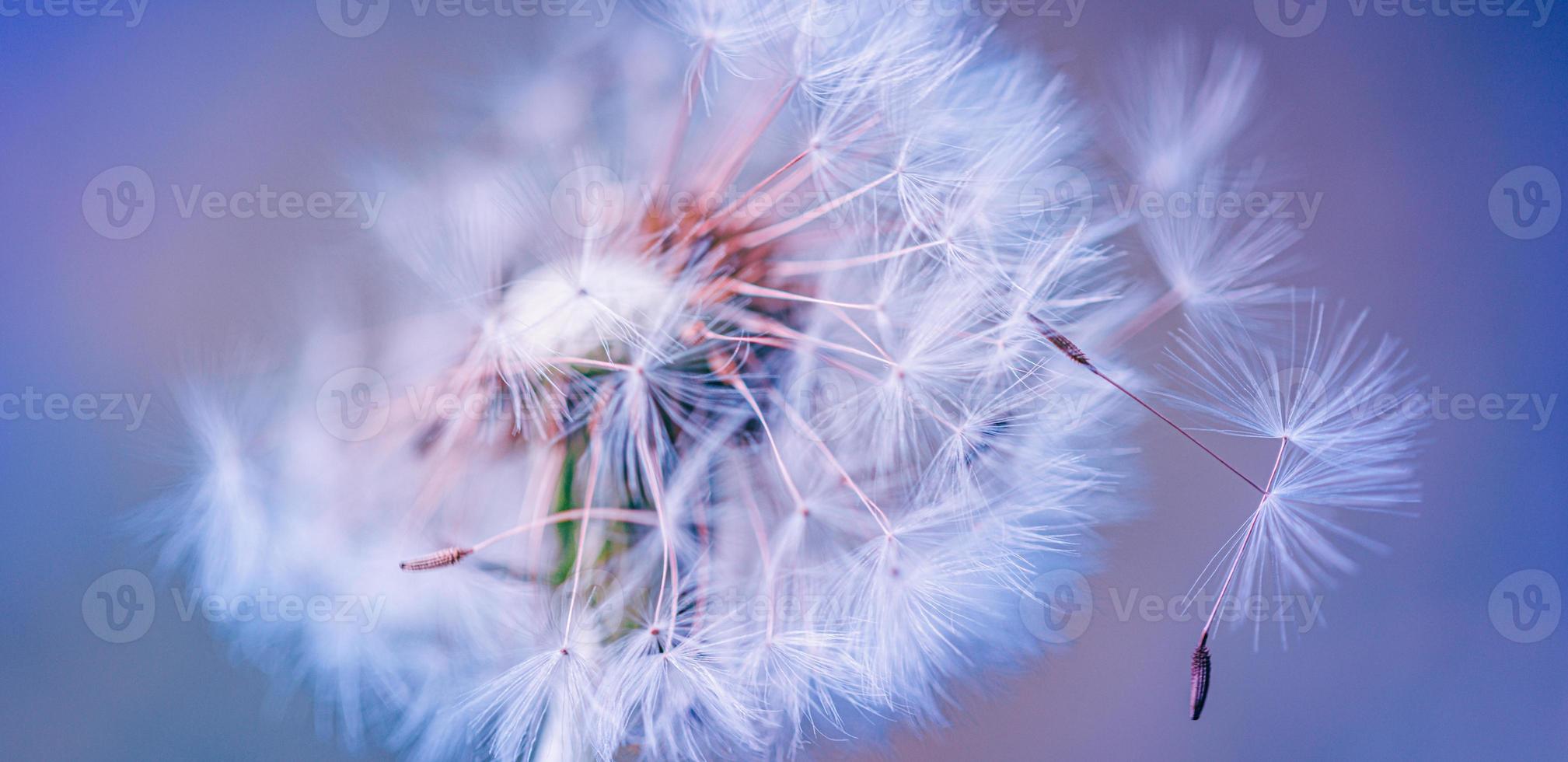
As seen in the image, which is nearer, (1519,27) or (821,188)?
(821,188)

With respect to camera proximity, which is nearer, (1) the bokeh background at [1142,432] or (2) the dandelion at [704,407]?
(2) the dandelion at [704,407]

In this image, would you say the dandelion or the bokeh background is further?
the bokeh background

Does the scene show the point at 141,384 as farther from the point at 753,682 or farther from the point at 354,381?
the point at 753,682

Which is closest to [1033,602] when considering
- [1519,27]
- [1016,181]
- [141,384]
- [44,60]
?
[1016,181]

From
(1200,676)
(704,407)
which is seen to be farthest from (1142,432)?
(704,407)

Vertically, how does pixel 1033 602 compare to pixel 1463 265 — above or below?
below
